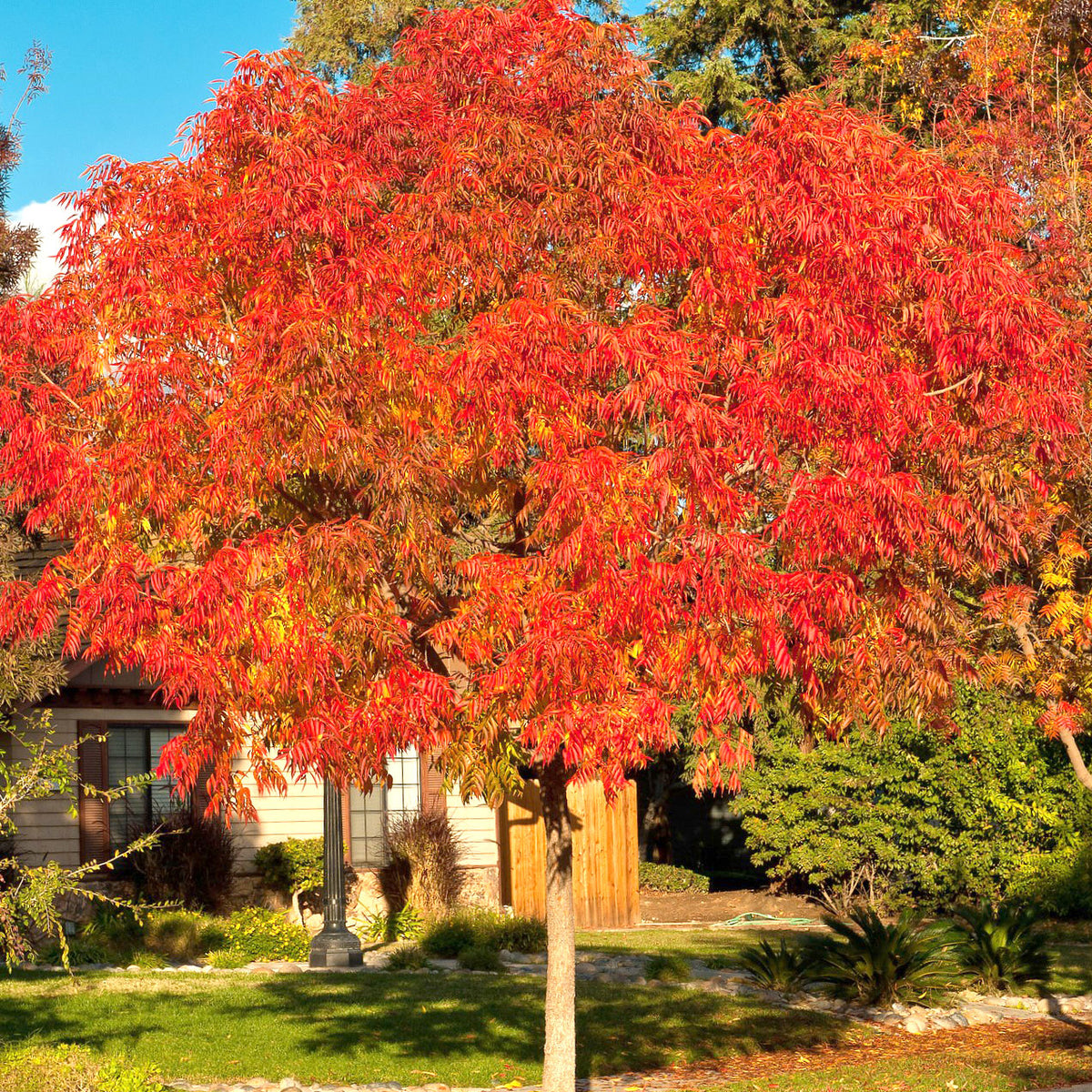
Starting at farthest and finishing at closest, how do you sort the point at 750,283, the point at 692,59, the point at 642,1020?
the point at 692,59, the point at 642,1020, the point at 750,283

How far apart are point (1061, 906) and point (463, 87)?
13.9 meters

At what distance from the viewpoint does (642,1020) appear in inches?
466

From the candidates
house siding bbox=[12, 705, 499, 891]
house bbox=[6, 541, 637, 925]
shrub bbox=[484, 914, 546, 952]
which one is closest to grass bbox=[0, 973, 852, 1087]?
shrub bbox=[484, 914, 546, 952]

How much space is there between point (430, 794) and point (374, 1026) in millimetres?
7757

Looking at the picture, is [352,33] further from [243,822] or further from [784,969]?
[784,969]

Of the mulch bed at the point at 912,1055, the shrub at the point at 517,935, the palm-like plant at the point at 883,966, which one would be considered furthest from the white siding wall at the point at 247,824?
the mulch bed at the point at 912,1055

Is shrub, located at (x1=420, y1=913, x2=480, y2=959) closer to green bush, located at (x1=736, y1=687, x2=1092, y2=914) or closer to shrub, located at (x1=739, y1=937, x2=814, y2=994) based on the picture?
shrub, located at (x1=739, y1=937, x2=814, y2=994)

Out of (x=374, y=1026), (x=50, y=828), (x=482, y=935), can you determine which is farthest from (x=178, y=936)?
(x=374, y=1026)

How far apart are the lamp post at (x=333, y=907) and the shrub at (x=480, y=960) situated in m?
1.16

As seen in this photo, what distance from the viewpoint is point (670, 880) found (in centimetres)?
2372

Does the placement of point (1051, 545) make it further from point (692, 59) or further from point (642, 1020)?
point (692, 59)

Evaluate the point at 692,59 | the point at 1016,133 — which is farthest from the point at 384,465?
the point at 692,59

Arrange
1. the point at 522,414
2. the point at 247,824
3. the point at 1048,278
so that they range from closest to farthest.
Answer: the point at 522,414 < the point at 1048,278 < the point at 247,824

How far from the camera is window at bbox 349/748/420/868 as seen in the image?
63.2ft
